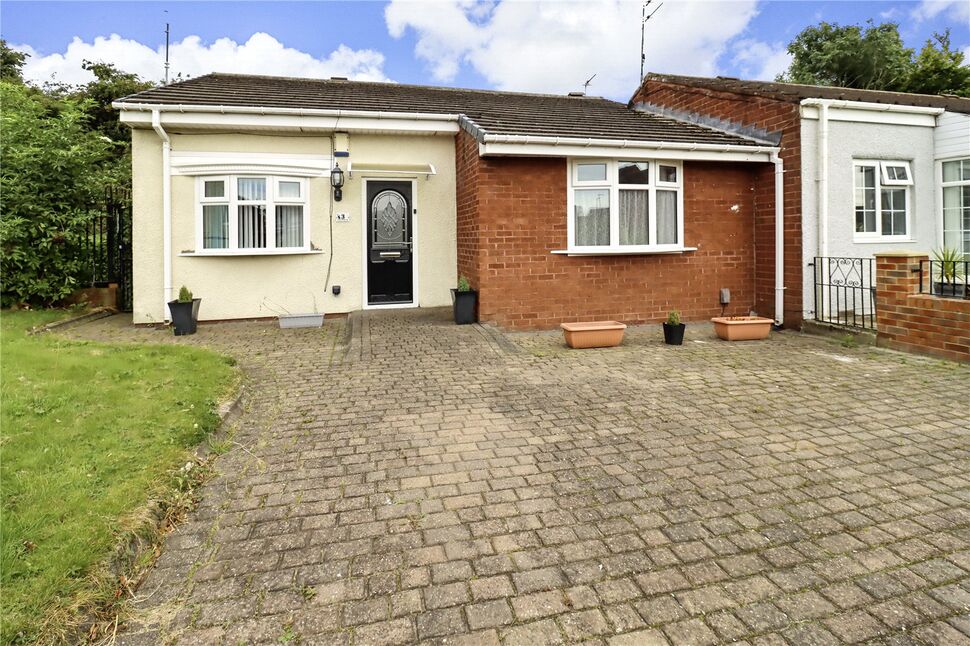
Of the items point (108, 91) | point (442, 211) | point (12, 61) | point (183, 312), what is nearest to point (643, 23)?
point (442, 211)

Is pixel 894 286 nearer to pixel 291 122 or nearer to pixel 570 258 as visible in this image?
pixel 570 258

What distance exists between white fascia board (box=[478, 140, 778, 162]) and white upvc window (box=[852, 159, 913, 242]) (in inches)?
71.9

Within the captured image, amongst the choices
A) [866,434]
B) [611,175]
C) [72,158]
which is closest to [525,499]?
[866,434]

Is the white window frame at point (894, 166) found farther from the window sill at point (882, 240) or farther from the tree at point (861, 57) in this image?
the tree at point (861, 57)

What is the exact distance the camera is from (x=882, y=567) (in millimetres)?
2488

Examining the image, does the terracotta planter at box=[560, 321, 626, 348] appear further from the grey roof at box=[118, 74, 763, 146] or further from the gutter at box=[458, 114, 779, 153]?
the grey roof at box=[118, 74, 763, 146]

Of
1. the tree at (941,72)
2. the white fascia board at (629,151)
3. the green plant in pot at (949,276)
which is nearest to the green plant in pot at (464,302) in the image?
the white fascia board at (629,151)

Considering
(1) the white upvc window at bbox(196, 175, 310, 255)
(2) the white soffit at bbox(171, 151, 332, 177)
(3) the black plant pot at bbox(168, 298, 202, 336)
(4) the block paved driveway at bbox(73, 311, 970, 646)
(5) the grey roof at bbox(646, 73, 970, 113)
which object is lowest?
(4) the block paved driveway at bbox(73, 311, 970, 646)

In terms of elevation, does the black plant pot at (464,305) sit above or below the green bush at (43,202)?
below

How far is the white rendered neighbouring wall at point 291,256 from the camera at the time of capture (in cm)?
938

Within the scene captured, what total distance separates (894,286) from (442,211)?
7318mm

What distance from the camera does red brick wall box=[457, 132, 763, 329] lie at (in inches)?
350

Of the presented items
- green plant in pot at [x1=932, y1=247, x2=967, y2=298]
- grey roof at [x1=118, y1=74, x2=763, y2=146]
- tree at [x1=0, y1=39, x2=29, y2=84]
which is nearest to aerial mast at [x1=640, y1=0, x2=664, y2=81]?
grey roof at [x1=118, y1=74, x2=763, y2=146]

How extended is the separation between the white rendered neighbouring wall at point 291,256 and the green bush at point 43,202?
70.5 inches
